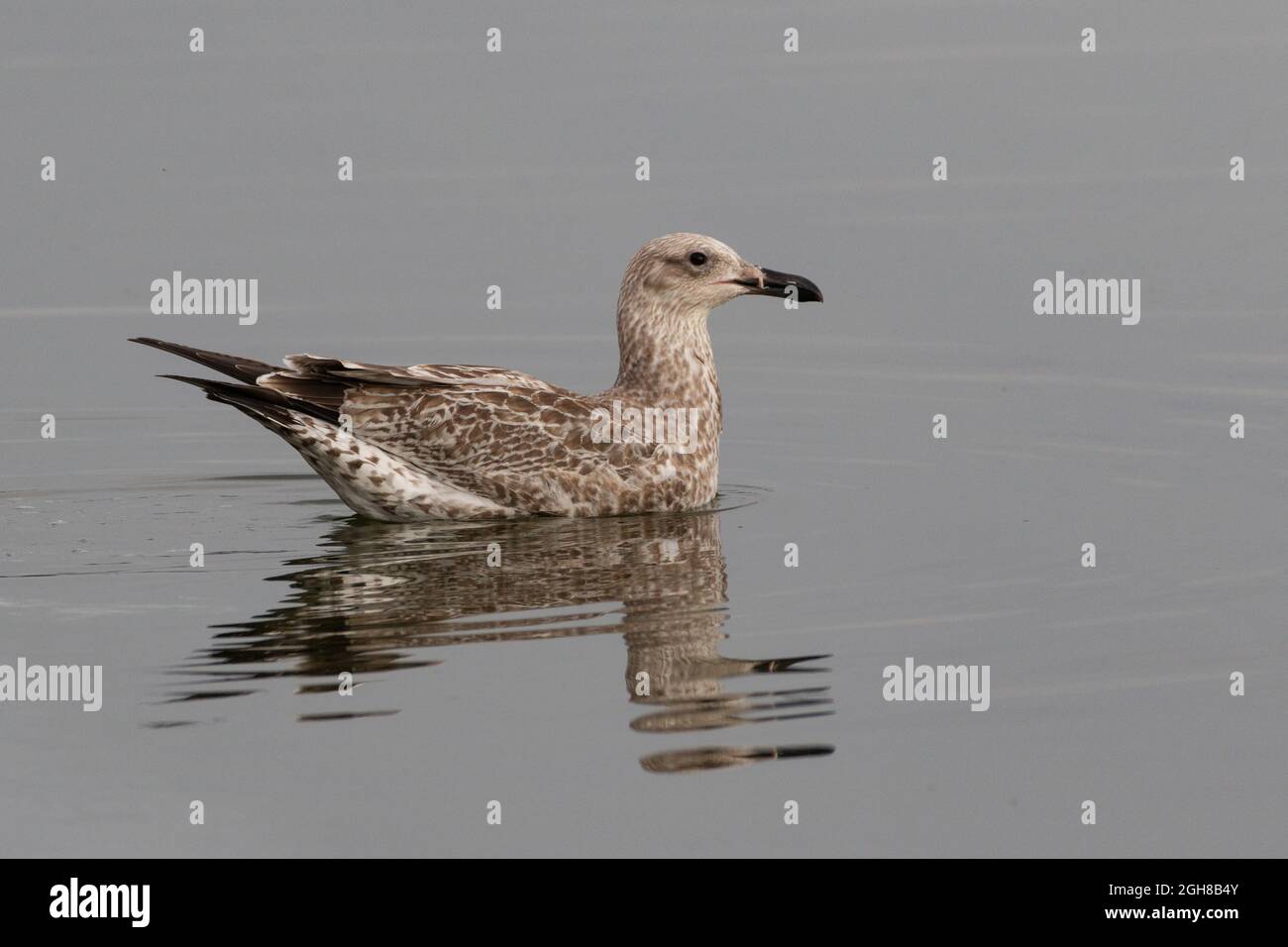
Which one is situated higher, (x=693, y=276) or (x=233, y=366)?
(x=693, y=276)

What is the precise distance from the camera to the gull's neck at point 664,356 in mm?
14555

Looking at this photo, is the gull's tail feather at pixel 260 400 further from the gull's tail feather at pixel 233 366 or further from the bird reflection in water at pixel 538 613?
the bird reflection in water at pixel 538 613

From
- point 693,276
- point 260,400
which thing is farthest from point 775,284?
point 260,400

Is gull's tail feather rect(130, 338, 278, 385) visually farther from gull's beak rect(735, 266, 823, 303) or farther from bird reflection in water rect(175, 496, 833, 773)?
gull's beak rect(735, 266, 823, 303)

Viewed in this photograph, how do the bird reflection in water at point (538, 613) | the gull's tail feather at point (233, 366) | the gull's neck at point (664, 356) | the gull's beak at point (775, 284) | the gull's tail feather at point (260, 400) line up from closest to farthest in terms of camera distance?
the bird reflection in water at point (538, 613) → the gull's tail feather at point (260, 400) → the gull's tail feather at point (233, 366) → the gull's beak at point (775, 284) → the gull's neck at point (664, 356)

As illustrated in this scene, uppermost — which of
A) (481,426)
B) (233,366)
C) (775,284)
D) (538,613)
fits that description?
(775,284)

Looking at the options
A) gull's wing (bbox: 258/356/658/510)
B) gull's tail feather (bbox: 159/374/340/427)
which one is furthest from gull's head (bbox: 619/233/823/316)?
gull's tail feather (bbox: 159/374/340/427)

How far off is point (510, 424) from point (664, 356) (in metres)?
1.19

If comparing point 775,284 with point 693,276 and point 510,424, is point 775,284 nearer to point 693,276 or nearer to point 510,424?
point 693,276

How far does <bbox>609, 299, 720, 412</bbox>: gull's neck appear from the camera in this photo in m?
14.6

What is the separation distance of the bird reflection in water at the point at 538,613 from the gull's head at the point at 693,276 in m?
1.46

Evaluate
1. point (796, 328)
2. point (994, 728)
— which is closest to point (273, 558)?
Answer: point (994, 728)

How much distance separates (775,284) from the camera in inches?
571

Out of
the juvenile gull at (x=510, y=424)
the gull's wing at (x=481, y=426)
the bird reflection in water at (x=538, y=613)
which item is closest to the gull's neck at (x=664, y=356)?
the juvenile gull at (x=510, y=424)
